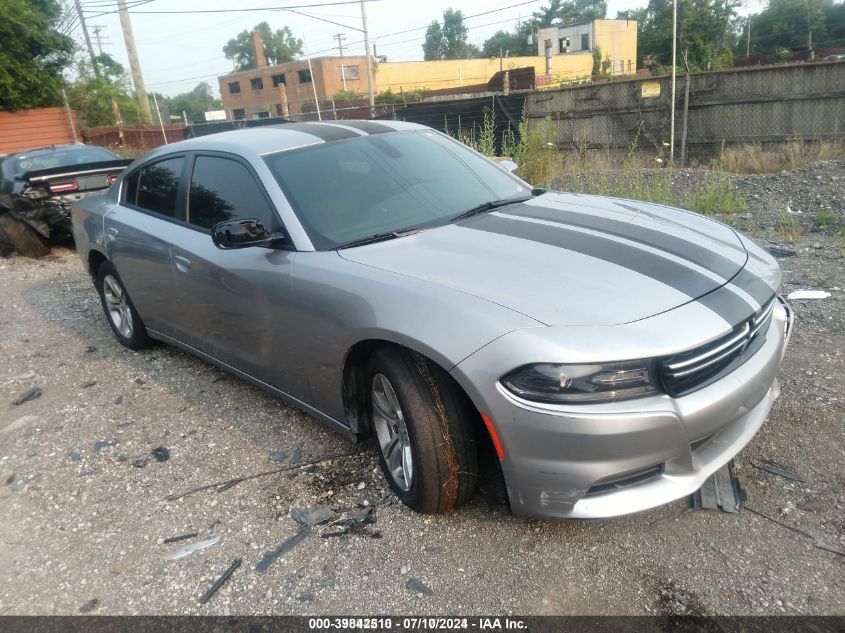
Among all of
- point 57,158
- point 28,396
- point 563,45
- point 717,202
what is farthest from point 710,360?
point 563,45

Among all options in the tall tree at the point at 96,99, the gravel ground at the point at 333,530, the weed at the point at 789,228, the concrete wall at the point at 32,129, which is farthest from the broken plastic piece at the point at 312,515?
the tall tree at the point at 96,99

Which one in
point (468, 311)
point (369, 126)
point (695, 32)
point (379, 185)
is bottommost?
point (468, 311)

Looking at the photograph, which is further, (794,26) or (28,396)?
(794,26)

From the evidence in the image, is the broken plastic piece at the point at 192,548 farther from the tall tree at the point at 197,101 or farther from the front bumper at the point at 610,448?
the tall tree at the point at 197,101

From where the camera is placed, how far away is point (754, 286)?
270 cm

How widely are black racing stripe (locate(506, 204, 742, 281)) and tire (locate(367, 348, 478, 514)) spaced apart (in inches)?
45.7

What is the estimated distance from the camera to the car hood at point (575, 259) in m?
2.38

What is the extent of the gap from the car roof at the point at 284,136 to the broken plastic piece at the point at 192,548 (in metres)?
2.05

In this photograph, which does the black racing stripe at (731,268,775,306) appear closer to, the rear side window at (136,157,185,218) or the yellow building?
the rear side window at (136,157,185,218)

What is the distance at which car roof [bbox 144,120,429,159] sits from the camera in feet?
12.1

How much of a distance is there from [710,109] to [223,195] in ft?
41.4

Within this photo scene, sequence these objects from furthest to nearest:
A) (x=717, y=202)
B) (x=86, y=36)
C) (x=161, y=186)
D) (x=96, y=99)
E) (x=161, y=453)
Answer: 1. (x=86, y=36)
2. (x=96, y=99)
3. (x=717, y=202)
4. (x=161, y=186)
5. (x=161, y=453)

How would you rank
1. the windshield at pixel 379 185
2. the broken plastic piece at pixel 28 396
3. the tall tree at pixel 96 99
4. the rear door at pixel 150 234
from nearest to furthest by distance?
the windshield at pixel 379 185, the rear door at pixel 150 234, the broken plastic piece at pixel 28 396, the tall tree at pixel 96 99

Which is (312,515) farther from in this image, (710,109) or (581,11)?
(581,11)
